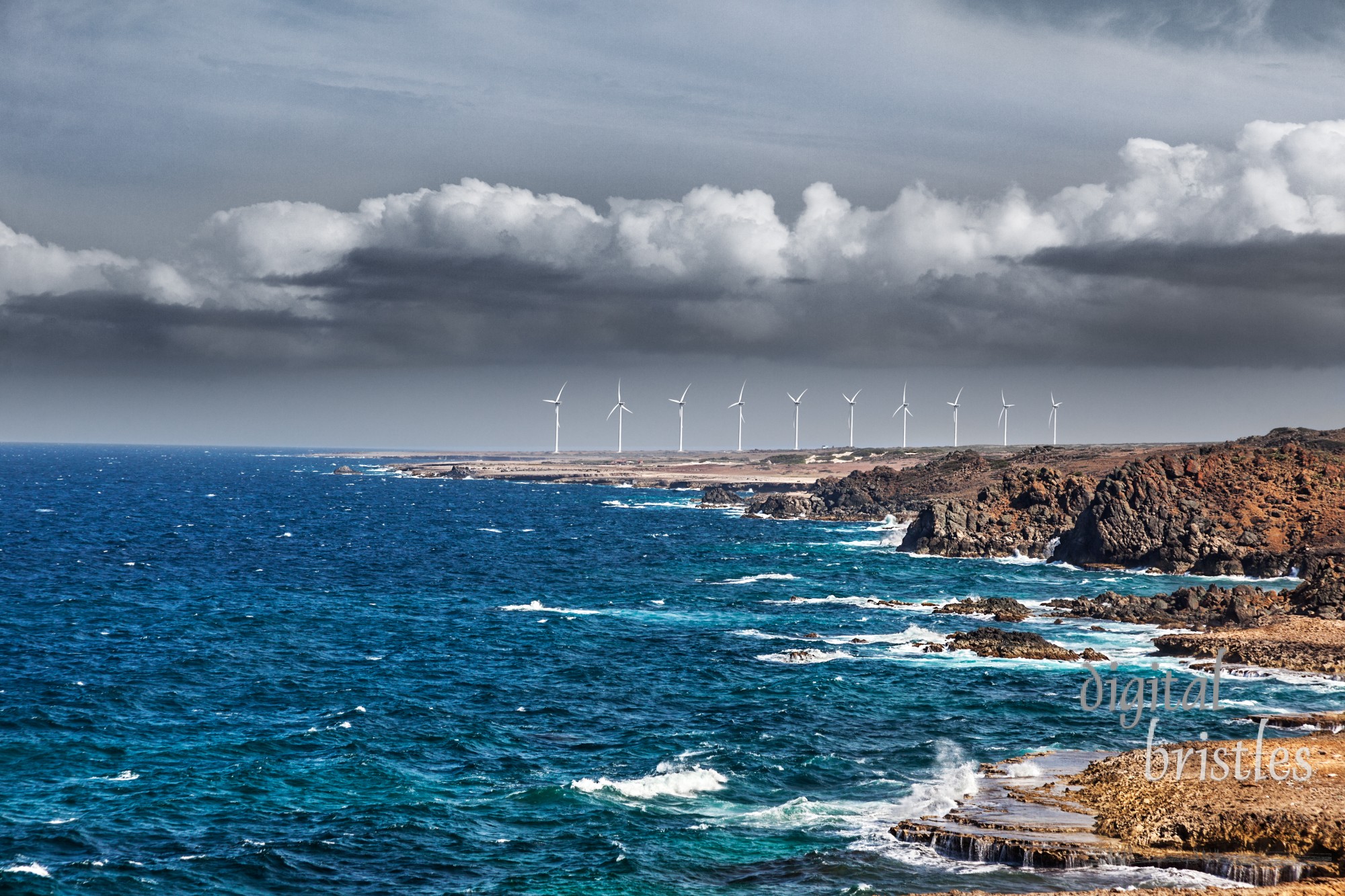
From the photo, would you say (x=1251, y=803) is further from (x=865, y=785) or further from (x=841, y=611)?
(x=841, y=611)

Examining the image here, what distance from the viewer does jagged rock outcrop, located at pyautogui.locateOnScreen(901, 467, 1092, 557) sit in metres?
169

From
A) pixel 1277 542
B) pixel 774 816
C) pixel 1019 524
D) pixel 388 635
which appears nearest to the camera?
pixel 774 816

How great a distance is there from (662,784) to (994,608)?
62.7 m

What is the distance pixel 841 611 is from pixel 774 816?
64454 millimetres

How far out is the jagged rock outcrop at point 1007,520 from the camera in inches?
6663

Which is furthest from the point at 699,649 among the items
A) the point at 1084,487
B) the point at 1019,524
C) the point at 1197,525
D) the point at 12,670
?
the point at 1084,487

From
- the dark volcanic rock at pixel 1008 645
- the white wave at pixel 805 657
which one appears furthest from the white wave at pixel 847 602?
the white wave at pixel 805 657

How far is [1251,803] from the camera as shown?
46125 mm

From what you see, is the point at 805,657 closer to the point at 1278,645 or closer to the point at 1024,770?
the point at 1024,770

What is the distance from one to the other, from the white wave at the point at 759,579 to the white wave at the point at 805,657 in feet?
146

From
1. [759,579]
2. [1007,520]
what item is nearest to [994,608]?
[759,579]

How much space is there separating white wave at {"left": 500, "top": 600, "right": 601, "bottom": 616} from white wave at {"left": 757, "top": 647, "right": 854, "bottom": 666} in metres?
28.1

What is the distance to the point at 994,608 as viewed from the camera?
10994 centimetres

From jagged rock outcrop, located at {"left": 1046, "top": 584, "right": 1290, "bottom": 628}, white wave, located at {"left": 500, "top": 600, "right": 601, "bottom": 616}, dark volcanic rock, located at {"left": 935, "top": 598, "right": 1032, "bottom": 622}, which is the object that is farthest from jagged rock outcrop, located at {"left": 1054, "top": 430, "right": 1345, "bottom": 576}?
white wave, located at {"left": 500, "top": 600, "right": 601, "bottom": 616}
